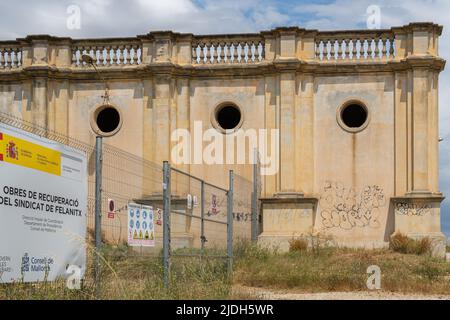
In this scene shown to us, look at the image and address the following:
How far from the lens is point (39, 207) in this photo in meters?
11.2

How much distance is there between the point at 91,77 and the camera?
88.9ft

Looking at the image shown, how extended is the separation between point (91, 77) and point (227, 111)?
14.9 feet

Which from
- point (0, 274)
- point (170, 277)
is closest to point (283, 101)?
point (170, 277)

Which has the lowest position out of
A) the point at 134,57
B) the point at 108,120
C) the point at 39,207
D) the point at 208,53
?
the point at 39,207

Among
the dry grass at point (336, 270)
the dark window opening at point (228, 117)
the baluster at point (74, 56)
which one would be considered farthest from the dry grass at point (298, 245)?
the baluster at point (74, 56)

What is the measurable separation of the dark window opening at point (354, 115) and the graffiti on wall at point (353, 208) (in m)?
2.05

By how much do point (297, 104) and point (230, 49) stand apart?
282cm

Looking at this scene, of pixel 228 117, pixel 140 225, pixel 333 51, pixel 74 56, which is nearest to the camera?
pixel 140 225

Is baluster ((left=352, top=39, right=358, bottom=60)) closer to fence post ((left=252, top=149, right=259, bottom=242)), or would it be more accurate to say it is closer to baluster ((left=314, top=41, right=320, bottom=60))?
baluster ((left=314, top=41, right=320, bottom=60))

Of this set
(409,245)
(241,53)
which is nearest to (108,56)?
(241,53)

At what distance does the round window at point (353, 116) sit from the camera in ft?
84.8

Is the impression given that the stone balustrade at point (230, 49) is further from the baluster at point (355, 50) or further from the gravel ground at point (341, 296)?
the gravel ground at point (341, 296)

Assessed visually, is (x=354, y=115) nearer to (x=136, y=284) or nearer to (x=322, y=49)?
(x=322, y=49)
